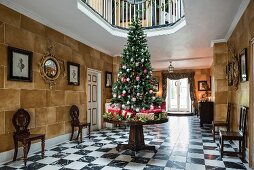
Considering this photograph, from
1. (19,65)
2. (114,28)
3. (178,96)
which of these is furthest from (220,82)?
(178,96)

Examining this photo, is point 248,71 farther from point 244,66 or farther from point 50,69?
point 50,69

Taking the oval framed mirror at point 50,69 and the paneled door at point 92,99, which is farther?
the paneled door at point 92,99

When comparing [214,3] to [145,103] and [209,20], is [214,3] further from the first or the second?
[145,103]

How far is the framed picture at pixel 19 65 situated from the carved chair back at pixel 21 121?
0.65 m

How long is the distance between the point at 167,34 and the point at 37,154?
430 cm

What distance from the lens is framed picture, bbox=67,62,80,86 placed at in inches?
219

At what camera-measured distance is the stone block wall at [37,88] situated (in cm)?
371

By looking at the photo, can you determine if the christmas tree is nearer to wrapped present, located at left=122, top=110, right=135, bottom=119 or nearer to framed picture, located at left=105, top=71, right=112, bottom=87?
wrapped present, located at left=122, top=110, right=135, bottom=119

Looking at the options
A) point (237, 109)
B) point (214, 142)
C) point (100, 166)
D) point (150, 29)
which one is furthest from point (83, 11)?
point (214, 142)

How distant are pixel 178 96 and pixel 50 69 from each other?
10249 millimetres

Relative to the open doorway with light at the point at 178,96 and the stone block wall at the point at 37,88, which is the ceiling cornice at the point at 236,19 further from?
the open doorway with light at the point at 178,96

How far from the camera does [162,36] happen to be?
588cm

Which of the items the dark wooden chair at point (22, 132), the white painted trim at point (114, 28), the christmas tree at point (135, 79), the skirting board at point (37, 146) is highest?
the white painted trim at point (114, 28)

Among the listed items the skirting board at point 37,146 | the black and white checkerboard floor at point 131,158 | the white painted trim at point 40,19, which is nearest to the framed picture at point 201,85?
the black and white checkerboard floor at point 131,158
